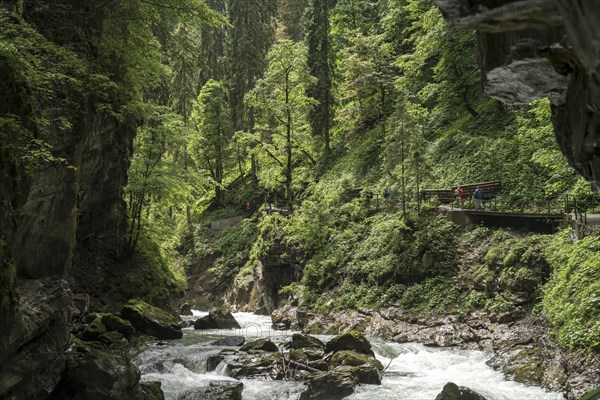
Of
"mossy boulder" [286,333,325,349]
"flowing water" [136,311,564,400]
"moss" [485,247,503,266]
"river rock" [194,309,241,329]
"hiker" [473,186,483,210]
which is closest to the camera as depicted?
"flowing water" [136,311,564,400]

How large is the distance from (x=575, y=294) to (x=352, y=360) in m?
7.33

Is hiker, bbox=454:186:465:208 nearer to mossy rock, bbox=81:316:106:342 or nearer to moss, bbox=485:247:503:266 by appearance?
moss, bbox=485:247:503:266

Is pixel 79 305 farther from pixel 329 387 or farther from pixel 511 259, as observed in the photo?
pixel 511 259

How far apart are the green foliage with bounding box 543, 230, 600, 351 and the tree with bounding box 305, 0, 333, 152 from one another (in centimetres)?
2825

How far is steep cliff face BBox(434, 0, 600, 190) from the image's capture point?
6.36 m

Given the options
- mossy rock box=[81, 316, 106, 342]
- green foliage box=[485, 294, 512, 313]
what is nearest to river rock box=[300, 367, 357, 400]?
green foliage box=[485, 294, 512, 313]

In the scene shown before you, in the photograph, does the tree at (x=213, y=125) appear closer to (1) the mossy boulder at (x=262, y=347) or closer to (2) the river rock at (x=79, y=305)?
(2) the river rock at (x=79, y=305)

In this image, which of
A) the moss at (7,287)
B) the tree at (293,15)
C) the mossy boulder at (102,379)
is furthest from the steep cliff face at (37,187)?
the tree at (293,15)

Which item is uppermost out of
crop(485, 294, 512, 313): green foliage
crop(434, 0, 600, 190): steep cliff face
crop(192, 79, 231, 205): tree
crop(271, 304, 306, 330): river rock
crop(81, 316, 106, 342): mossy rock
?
crop(192, 79, 231, 205): tree

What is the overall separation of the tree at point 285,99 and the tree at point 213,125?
414 inches

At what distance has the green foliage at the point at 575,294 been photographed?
48.8ft

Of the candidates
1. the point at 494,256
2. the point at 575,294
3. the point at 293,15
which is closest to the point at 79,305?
the point at 494,256

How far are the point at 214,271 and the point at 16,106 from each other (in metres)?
34.1

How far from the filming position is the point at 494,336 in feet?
66.3
